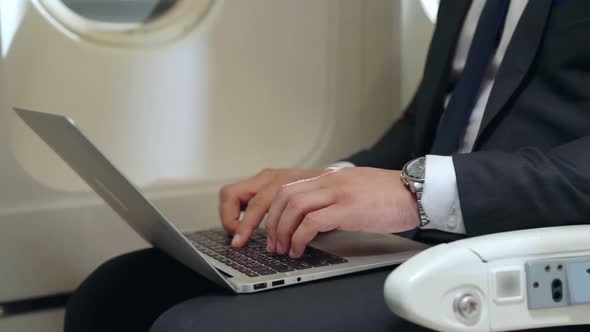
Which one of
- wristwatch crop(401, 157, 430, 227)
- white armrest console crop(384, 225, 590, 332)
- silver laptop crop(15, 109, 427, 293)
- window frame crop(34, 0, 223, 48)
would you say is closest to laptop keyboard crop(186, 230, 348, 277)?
silver laptop crop(15, 109, 427, 293)

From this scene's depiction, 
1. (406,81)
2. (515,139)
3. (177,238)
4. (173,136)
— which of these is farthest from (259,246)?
(406,81)

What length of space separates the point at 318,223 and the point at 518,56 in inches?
14.2

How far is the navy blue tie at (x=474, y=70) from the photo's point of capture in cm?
94

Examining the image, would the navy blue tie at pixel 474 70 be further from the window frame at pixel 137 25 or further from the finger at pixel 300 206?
the window frame at pixel 137 25

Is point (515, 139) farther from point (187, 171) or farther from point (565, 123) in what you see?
point (187, 171)

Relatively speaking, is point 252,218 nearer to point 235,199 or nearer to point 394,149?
point 235,199

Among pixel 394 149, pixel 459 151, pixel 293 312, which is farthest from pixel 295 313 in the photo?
pixel 394 149

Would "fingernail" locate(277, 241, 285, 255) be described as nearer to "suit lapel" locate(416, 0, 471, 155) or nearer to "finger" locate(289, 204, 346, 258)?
"finger" locate(289, 204, 346, 258)

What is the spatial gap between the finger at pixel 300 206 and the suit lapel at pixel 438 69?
1.25 ft

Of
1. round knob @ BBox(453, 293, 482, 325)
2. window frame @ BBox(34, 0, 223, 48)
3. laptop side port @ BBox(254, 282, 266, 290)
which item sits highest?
window frame @ BBox(34, 0, 223, 48)

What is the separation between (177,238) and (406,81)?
94cm

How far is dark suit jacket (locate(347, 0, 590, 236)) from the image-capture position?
0.70 meters

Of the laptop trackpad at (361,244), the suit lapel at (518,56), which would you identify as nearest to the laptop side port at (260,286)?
the laptop trackpad at (361,244)

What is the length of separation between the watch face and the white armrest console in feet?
0.49
